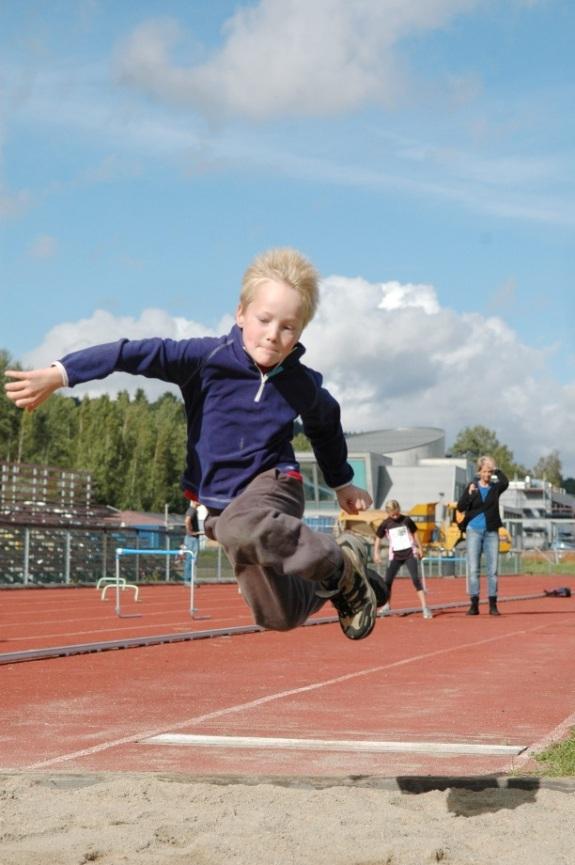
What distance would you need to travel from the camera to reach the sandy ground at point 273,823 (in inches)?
168

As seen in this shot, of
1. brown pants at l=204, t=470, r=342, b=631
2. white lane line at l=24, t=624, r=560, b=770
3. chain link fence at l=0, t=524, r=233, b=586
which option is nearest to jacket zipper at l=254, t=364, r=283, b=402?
brown pants at l=204, t=470, r=342, b=631

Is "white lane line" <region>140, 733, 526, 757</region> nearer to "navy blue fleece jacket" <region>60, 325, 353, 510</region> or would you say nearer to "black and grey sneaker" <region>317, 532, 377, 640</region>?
"black and grey sneaker" <region>317, 532, 377, 640</region>

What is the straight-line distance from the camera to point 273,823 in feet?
15.3

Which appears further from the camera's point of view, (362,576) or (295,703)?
(295,703)

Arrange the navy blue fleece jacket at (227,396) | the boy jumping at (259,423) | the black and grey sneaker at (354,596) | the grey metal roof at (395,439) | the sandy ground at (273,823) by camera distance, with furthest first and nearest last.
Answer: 1. the grey metal roof at (395,439)
2. the black and grey sneaker at (354,596)
3. the navy blue fleece jacket at (227,396)
4. the boy jumping at (259,423)
5. the sandy ground at (273,823)

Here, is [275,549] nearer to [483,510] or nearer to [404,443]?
[483,510]

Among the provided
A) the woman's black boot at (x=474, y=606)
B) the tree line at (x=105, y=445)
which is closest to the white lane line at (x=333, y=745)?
the woman's black boot at (x=474, y=606)

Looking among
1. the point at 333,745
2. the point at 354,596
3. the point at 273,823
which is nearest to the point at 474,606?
the point at 333,745

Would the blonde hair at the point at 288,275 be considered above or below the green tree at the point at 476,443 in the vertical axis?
below

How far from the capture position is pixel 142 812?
486 centimetres

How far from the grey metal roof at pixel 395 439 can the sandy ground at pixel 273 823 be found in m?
101

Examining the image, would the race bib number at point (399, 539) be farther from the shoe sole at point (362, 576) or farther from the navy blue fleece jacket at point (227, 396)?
the navy blue fleece jacket at point (227, 396)

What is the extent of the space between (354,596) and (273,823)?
3.12 ft

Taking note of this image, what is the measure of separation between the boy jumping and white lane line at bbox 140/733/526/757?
5.16 ft
